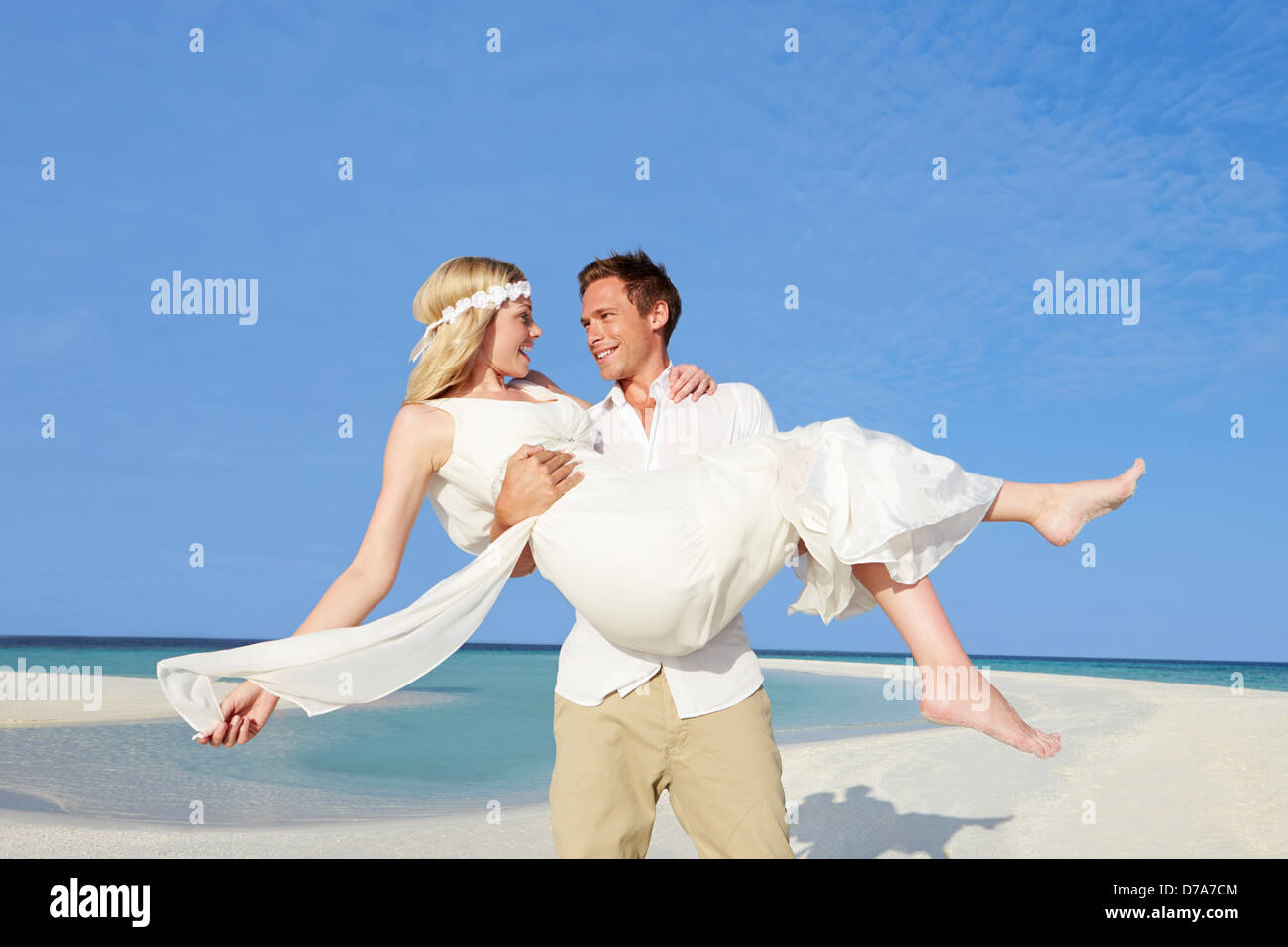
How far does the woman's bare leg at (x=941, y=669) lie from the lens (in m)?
2.34

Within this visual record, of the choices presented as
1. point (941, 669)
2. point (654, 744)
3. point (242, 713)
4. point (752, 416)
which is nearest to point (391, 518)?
point (242, 713)

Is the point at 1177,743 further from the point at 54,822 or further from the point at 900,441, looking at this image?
the point at 54,822

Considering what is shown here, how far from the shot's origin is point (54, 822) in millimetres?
6688

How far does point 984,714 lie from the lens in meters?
2.34

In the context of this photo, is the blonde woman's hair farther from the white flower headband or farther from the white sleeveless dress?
the white sleeveless dress

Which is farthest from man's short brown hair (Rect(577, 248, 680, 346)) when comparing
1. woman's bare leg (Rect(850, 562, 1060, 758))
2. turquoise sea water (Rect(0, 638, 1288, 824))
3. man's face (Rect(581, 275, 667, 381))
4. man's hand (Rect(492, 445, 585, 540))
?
turquoise sea water (Rect(0, 638, 1288, 824))

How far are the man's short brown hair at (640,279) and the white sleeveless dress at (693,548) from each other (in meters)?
0.78

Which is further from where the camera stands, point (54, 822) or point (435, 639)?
point (54, 822)

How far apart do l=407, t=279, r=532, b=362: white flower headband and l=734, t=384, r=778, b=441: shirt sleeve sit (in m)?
0.83

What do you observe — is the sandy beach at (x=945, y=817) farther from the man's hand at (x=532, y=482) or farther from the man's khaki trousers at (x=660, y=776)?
the man's hand at (x=532, y=482)

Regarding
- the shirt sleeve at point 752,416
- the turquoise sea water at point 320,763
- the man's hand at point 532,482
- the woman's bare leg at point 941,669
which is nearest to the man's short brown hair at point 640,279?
the shirt sleeve at point 752,416

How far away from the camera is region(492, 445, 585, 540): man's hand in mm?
2680
